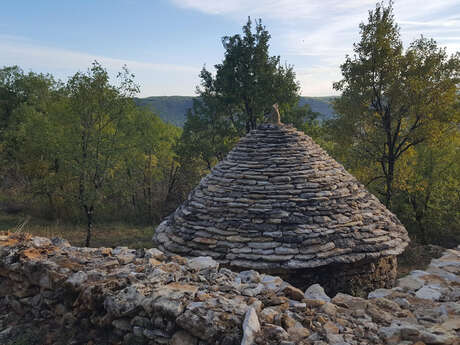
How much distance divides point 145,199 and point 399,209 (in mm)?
13415

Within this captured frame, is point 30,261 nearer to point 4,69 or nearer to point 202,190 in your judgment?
point 202,190

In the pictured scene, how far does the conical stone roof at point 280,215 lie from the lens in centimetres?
523

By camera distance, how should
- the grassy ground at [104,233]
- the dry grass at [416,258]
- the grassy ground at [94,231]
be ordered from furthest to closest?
the grassy ground at [94,231]
the grassy ground at [104,233]
the dry grass at [416,258]

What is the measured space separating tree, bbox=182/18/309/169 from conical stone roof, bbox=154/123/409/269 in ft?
28.1

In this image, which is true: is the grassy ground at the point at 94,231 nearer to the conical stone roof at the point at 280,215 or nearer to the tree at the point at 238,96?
the tree at the point at 238,96

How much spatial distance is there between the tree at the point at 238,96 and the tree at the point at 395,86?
414cm

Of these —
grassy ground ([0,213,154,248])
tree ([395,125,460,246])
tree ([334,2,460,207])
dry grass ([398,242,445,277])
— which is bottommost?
grassy ground ([0,213,154,248])

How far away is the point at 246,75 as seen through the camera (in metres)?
14.9

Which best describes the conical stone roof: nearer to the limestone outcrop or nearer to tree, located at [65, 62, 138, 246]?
the limestone outcrop

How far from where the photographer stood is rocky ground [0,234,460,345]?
2.25 metres

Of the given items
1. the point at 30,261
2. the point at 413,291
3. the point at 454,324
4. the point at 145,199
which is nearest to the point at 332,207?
the point at 413,291

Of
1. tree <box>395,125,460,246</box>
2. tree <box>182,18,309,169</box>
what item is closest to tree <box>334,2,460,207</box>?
tree <box>395,125,460,246</box>

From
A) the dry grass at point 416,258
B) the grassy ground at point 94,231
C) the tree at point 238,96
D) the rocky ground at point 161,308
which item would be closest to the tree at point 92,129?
the grassy ground at point 94,231

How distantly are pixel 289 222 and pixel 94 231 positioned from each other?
40.5 feet
